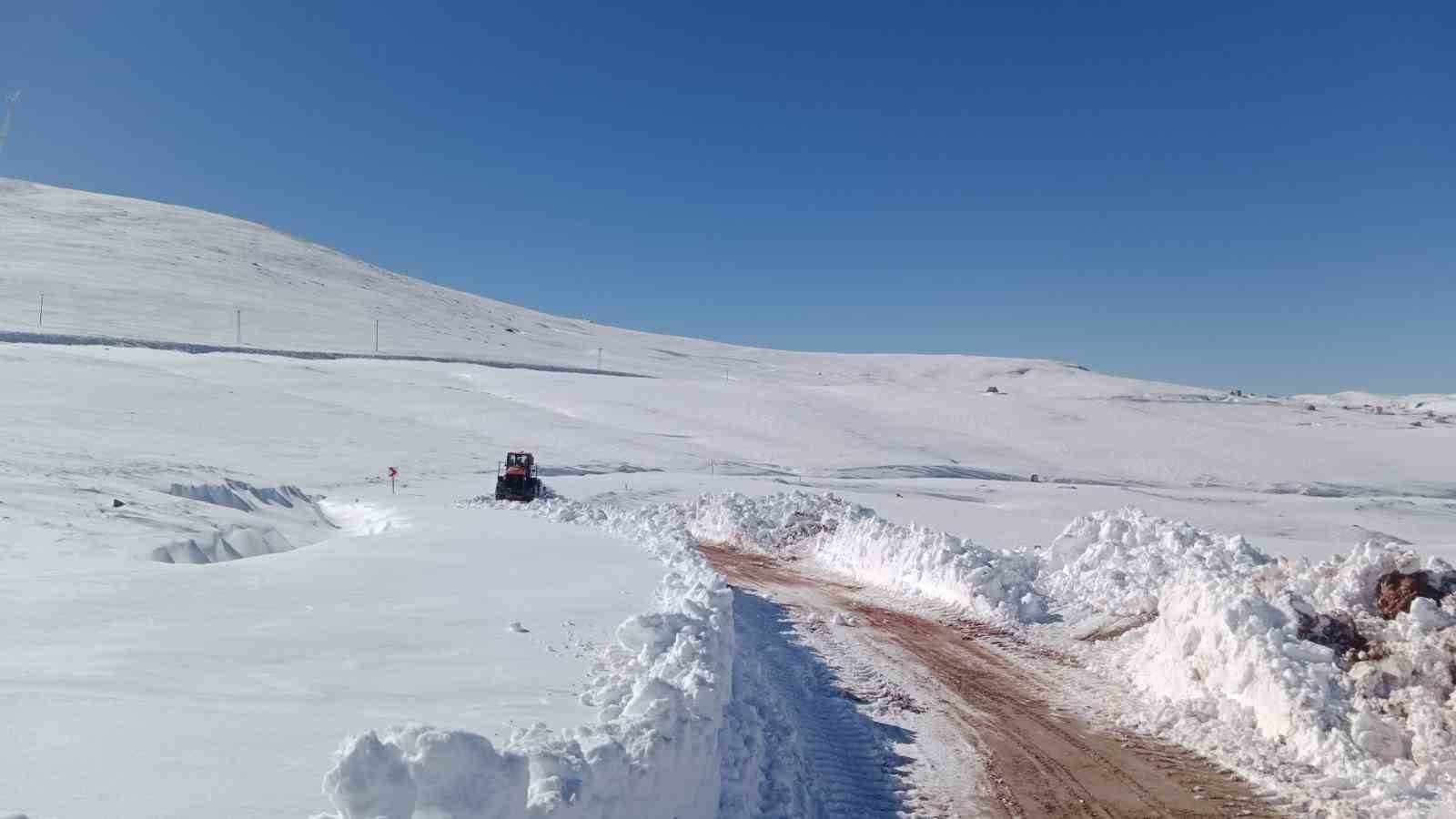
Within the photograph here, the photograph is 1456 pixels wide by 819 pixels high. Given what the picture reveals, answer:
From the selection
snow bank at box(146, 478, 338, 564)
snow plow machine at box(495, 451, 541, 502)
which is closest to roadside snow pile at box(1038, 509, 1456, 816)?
snow bank at box(146, 478, 338, 564)

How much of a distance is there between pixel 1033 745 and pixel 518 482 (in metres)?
23.1

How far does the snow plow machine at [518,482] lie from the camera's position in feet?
95.5

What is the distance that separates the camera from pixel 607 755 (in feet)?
16.0

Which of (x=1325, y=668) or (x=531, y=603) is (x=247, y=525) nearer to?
(x=531, y=603)

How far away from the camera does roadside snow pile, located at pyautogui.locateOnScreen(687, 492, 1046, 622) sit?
46.5ft

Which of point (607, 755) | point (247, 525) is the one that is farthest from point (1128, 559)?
point (247, 525)

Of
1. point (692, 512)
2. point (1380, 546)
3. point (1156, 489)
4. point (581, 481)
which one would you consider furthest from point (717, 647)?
point (1156, 489)

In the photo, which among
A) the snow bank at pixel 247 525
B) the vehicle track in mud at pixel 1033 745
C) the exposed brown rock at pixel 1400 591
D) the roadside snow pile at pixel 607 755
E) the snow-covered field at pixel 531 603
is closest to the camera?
the roadside snow pile at pixel 607 755

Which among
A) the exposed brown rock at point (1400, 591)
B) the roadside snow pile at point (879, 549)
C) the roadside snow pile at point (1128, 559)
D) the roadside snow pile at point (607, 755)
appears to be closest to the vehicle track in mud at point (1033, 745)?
the roadside snow pile at point (879, 549)

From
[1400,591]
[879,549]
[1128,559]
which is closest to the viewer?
[1400,591]

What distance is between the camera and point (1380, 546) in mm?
9977

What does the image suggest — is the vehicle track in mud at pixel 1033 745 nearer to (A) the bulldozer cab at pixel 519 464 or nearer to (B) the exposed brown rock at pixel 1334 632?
(B) the exposed brown rock at pixel 1334 632

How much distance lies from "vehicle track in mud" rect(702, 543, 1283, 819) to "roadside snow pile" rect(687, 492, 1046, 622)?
42.9 inches

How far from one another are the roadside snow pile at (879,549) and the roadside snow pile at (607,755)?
21.3 ft
